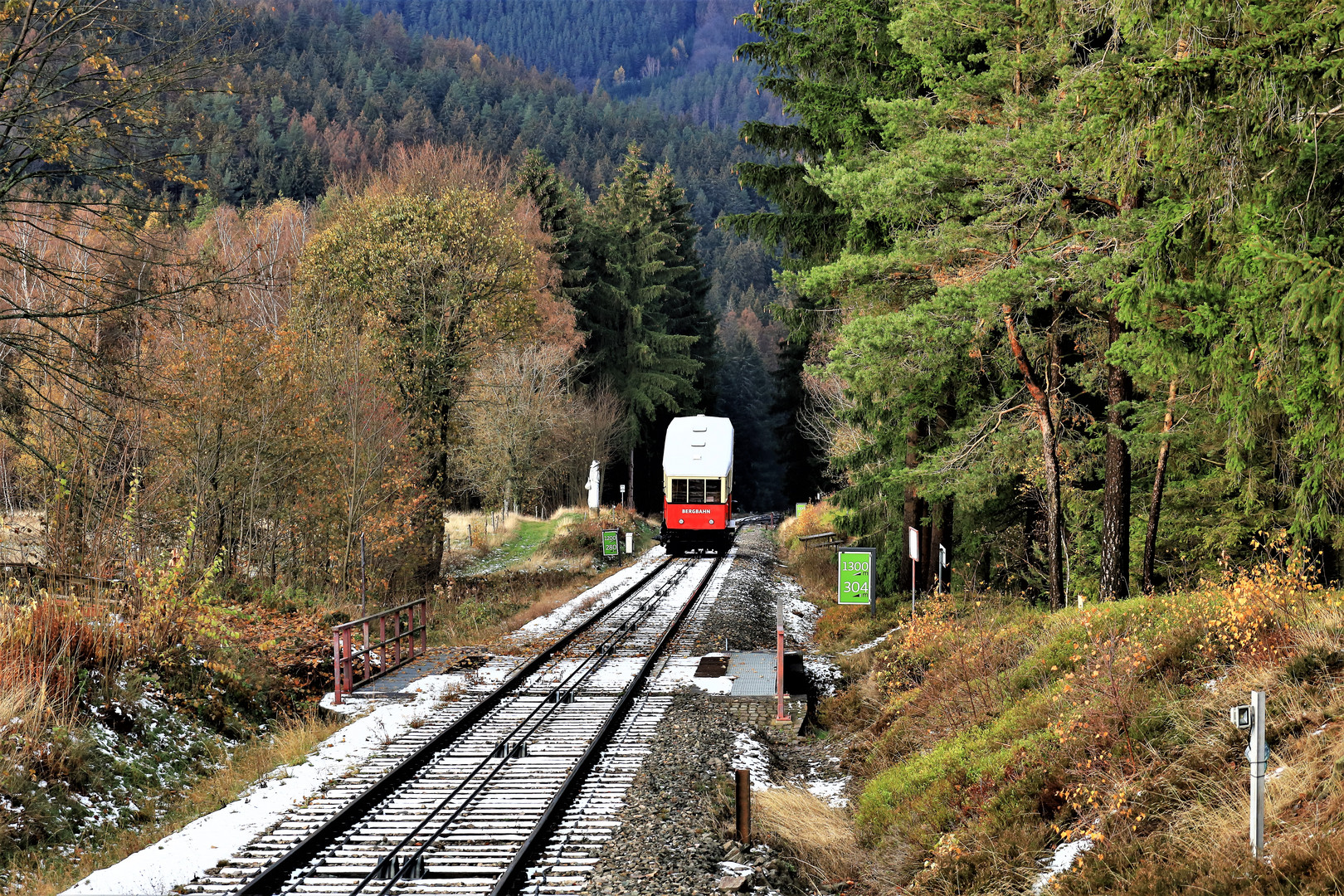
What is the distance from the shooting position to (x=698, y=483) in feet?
114

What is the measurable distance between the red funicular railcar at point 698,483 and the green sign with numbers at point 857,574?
15.9 meters

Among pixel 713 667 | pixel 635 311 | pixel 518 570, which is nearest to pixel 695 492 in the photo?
pixel 518 570

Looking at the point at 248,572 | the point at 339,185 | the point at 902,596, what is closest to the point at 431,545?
the point at 248,572

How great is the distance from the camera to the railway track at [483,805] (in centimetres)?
751

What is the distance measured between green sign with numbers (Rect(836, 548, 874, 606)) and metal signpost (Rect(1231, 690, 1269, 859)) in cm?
1316

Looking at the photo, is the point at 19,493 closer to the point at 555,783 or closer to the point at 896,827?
the point at 555,783

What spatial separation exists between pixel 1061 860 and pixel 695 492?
28.3 metres

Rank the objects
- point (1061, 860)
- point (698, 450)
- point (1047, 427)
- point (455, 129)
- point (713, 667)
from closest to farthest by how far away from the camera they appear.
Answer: point (1061, 860) → point (1047, 427) → point (713, 667) → point (698, 450) → point (455, 129)

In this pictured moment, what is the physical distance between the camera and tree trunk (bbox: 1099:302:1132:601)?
44.0 feet

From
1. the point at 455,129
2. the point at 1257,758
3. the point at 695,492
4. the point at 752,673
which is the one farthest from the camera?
the point at 455,129

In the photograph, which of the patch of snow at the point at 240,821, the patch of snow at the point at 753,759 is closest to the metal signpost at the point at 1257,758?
the patch of snow at the point at 753,759

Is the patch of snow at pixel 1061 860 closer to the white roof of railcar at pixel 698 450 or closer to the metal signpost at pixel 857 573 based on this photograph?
the metal signpost at pixel 857 573

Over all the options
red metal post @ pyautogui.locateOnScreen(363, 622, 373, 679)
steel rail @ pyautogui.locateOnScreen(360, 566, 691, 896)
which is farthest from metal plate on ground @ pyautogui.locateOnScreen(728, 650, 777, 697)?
red metal post @ pyautogui.locateOnScreen(363, 622, 373, 679)

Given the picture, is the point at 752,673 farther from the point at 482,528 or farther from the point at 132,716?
the point at 482,528
